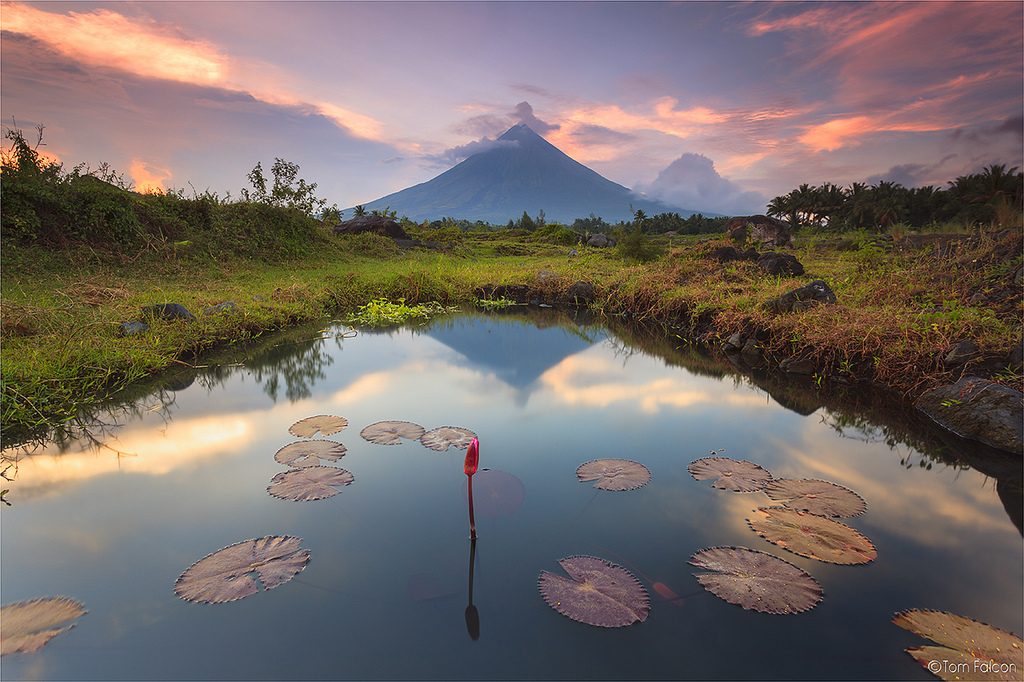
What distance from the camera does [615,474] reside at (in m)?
3.65

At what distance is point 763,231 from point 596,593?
21.6m

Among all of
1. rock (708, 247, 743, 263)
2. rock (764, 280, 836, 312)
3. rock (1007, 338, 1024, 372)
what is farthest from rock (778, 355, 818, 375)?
rock (708, 247, 743, 263)

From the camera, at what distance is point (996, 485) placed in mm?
3648

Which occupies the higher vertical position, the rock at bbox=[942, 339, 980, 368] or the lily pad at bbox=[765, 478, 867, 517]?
the rock at bbox=[942, 339, 980, 368]

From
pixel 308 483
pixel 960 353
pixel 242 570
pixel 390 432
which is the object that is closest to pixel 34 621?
pixel 242 570

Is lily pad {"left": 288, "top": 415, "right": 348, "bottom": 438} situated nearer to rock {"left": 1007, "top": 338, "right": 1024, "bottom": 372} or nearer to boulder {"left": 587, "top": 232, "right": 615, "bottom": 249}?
rock {"left": 1007, "top": 338, "right": 1024, "bottom": 372}

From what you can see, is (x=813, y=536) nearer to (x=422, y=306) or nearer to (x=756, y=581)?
(x=756, y=581)

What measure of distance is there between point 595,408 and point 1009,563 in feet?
10.7

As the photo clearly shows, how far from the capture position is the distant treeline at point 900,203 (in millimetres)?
31744

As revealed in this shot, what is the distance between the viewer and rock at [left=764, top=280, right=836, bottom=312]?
745 cm

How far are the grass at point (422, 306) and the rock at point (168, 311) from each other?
232 millimetres

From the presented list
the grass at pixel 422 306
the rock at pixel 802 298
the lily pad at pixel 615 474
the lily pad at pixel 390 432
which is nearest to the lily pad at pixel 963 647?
the lily pad at pixel 615 474

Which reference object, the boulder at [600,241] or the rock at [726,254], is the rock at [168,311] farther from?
the boulder at [600,241]

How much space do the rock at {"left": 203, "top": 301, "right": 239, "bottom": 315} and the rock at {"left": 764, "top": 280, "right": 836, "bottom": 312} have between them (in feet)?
29.2
